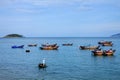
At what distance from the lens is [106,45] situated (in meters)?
138

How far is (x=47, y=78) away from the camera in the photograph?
39.5 metres

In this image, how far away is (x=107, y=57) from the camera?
231 ft

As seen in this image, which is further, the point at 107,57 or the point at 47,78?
the point at 107,57

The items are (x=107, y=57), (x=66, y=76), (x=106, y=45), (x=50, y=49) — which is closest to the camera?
(x=66, y=76)

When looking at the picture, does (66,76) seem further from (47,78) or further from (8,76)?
(8,76)

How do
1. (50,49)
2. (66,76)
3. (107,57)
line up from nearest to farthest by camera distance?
(66,76) → (107,57) → (50,49)

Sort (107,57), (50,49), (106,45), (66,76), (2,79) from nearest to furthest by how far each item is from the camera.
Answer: (2,79) < (66,76) < (107,57) < (50,49) < (106,45)

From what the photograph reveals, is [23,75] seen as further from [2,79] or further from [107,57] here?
[107,57]

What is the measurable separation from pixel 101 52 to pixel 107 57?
3.09 meters

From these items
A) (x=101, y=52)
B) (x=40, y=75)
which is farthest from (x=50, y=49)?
(x=40, y=75)

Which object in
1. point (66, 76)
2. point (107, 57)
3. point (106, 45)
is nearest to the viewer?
point (66, 76)

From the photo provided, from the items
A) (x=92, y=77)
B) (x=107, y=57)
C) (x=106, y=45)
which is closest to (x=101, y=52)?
(x=107, y=57)

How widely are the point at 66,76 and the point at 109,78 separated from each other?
6287mm

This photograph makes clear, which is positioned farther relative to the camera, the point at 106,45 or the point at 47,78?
the point at 106,45
